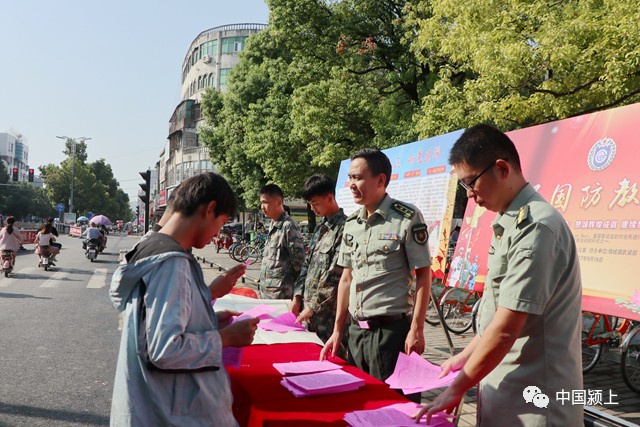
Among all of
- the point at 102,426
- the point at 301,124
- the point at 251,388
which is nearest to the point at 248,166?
the point at 301,124

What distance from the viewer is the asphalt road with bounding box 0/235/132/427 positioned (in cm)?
429

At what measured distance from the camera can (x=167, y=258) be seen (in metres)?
1.57

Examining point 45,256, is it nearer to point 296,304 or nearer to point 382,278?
point 296,304

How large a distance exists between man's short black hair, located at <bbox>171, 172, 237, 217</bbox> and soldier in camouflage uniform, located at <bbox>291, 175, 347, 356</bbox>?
6.06ft

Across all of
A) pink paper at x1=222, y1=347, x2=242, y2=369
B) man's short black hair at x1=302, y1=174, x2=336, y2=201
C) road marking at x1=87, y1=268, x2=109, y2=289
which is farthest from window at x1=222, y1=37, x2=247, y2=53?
pink paper at x1=222, y1=347, x2=242, y2=369

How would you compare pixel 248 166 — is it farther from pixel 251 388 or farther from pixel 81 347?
pixel 251 388

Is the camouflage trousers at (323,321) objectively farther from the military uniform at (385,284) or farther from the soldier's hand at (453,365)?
the soldier's hand at (453,365)

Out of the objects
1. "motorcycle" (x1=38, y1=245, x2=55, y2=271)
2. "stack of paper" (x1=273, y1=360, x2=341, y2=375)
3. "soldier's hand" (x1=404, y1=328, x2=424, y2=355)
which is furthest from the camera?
"motorcycle" (x1=38, y1=245, x2=55, y2=271)

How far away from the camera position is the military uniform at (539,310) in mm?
1495

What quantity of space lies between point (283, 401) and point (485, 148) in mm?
1186

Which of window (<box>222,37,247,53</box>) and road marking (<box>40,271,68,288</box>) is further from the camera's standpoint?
window (<box>222,37,247,53</box>)

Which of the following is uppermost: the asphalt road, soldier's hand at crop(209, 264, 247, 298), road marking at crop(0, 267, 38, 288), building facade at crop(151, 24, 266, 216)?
building facade at crop(151, 24, 266, 216)

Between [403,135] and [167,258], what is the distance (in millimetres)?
11174

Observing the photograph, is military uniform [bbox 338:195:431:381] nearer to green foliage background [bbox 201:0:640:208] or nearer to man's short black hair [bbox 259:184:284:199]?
man's short black hair [bbox 259:184:284:199]
